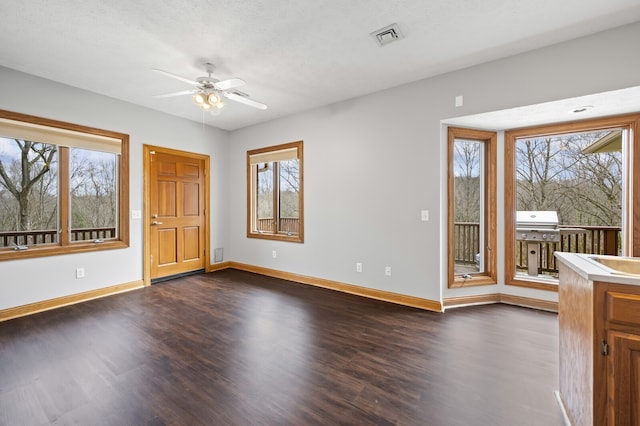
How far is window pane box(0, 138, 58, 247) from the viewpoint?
10.8 ft

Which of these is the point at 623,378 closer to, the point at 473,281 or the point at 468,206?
the point at 473,281

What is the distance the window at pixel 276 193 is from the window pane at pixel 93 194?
212 centimetres

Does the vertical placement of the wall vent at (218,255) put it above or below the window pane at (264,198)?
below

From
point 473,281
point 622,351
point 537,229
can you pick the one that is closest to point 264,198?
point 473,281

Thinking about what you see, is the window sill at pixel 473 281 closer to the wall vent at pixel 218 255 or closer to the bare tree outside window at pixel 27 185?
the wall vent at pixel 218 255

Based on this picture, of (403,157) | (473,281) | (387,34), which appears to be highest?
(387,34)

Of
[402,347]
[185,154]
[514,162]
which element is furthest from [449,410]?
[185,154]

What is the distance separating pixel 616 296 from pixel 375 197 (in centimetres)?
273

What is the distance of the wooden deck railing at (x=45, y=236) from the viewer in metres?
3.30

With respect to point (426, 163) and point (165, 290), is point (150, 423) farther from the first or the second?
point (426, 163)

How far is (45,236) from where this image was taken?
11.7ft

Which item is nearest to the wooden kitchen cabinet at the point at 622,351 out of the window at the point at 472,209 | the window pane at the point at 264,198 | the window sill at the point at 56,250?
the window at the point at 472,209

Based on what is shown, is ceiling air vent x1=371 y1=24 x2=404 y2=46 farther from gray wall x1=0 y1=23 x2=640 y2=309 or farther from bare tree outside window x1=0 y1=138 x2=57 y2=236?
bare tree outside window x1=0 y1=138 x2=57 y2=236

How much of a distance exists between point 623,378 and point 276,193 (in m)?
4.69
